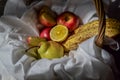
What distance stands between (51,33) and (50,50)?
91 millimetres

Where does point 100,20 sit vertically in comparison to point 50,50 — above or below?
above

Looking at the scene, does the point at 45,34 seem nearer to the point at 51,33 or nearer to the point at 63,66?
the point at 51,33

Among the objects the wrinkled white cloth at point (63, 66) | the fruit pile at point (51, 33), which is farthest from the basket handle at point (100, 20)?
the fruit pile at point (51, 33)

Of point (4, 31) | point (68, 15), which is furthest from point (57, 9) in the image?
point (4, 31)

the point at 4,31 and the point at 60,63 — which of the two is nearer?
the point at 60,63

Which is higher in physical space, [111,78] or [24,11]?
[24,11]

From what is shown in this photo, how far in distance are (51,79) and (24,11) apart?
0.28m

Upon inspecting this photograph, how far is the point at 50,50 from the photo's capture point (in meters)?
0.75

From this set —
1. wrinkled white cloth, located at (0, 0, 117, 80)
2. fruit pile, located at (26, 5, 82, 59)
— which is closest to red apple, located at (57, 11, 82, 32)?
fruit pile, located at (26, 5, 82, 59)

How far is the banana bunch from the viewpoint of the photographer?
0.72m

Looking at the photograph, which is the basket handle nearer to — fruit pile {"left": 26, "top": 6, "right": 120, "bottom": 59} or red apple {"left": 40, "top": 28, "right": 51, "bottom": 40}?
fruit pile {"left": 26, "top": 6, "right": 120, "bottom": 59}

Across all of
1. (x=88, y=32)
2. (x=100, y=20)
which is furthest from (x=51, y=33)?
(x=100, y=20)

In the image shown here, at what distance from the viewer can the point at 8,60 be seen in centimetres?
69

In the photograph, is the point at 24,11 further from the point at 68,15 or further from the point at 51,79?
the point at 51,79
